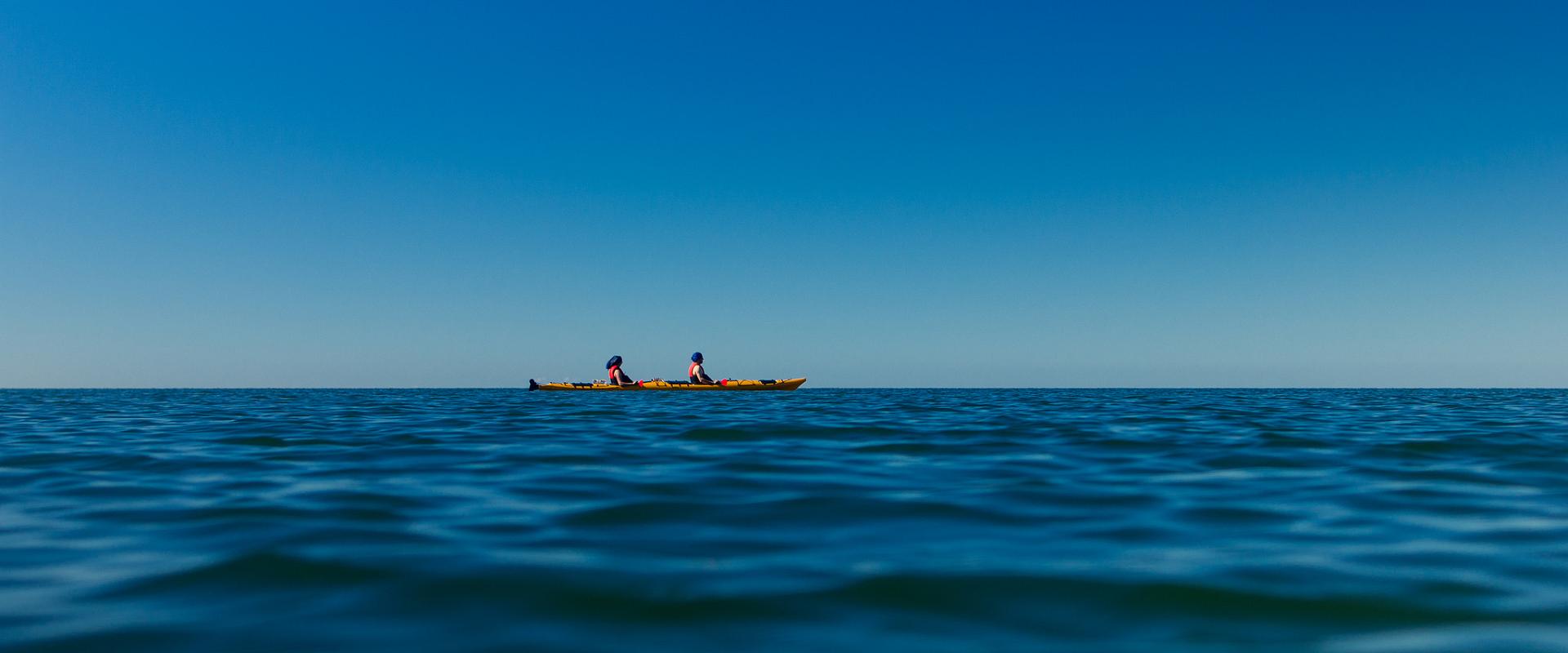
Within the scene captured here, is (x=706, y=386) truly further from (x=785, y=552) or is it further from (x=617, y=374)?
(x=785, y=552)

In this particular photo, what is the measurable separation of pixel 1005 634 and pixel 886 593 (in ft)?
2.54

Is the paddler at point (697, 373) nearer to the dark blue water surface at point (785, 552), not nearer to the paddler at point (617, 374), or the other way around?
the paddler at point (617, 374)

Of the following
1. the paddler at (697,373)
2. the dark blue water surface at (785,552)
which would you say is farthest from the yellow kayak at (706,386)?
the dark blue water surface at (785,552)

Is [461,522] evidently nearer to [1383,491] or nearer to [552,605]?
[552,605]

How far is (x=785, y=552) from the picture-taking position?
18.1 ft

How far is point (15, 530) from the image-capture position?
616cm

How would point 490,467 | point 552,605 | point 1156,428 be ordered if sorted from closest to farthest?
point 552,605 < point 490,467 < point 1156,428

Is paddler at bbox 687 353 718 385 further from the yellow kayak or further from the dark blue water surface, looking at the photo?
the dark blue water surface

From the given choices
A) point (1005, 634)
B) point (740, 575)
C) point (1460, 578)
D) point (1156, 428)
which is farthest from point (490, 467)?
point (1156, 428)

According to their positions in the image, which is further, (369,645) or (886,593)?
(886,593)

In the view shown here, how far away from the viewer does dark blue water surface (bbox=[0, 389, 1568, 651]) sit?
3.98 m

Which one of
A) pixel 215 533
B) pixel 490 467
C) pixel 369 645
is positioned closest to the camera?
pixel 369 645

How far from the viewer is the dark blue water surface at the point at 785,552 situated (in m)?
3.98

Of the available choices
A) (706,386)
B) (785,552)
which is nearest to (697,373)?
(706,386)
